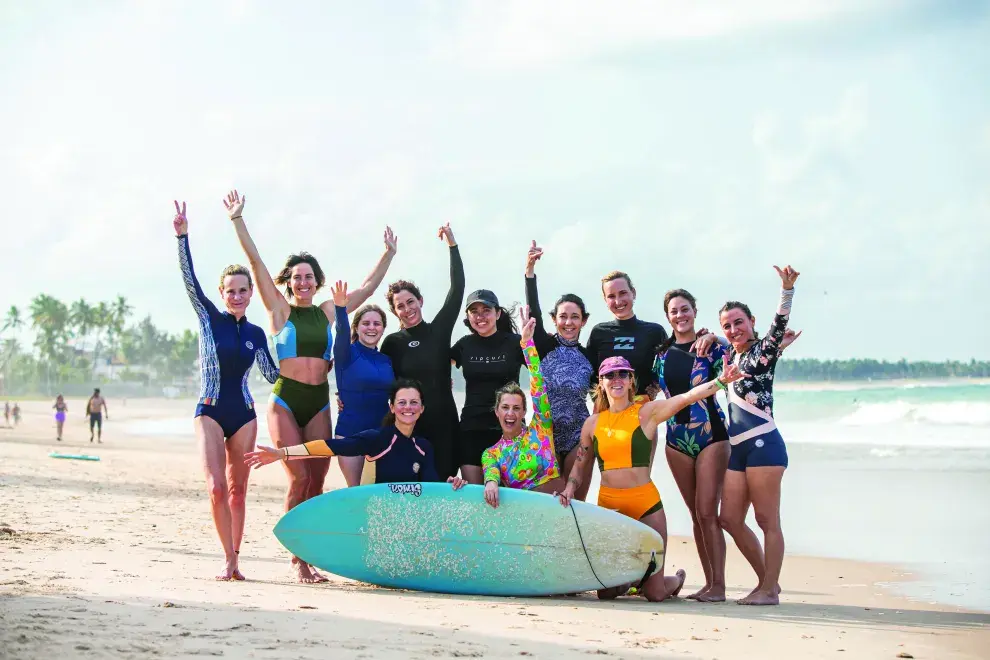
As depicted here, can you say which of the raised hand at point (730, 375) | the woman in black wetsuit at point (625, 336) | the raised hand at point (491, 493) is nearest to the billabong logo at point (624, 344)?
the woman in black wetsuit at point (625, 336)

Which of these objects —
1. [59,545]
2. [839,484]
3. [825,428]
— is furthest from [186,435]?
[59,545]

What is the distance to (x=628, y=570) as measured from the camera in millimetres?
5328

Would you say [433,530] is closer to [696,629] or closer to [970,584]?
[696,629]

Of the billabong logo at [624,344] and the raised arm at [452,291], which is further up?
the raised arm at [452,291]

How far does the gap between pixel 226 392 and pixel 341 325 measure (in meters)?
0.75

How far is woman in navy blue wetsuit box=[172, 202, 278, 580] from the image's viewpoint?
5.41 m

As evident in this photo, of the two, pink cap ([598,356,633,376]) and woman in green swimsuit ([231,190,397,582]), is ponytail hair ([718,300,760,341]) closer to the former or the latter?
pink cap ([598,356,633,376])

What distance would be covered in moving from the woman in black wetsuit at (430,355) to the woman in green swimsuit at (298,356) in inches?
16.5

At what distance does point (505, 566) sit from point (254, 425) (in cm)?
164

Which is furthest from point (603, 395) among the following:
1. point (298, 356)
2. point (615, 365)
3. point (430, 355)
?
point (298, 356)

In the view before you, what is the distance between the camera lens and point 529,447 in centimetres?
551

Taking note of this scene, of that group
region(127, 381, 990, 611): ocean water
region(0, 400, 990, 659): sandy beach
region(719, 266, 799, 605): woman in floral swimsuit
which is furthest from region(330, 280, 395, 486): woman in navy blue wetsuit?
region(127, 381, 990, 611): ocean water

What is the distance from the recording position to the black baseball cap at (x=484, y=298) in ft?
18.4

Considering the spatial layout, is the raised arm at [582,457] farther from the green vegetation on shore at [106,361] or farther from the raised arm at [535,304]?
the green vegetation on shore at [106,361]
